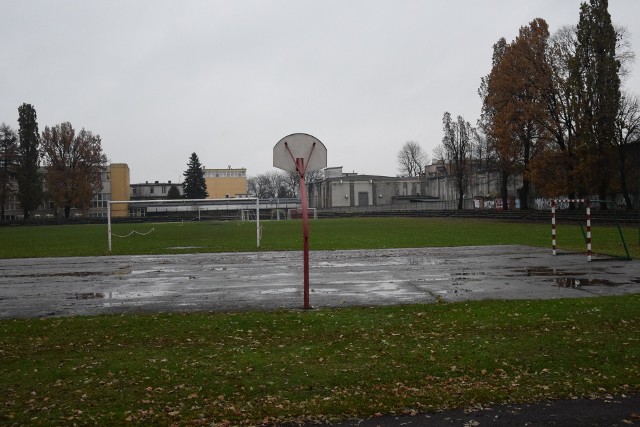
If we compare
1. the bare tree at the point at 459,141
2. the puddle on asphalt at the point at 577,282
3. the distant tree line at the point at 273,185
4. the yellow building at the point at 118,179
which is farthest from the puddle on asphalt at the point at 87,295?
the distant tree line at the point at 273,185

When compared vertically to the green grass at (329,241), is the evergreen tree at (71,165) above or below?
above

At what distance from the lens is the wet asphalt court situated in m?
12.1

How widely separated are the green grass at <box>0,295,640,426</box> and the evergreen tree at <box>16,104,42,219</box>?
306 feet

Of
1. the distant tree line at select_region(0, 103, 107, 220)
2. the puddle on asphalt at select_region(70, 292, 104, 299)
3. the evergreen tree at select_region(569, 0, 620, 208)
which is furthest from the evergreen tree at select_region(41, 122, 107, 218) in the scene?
the puddle on asphalt at select_region(70, 292, 104, 299)

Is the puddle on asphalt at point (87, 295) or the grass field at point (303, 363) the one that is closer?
the grass field at point (303, 363)

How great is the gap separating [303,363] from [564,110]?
5282cm

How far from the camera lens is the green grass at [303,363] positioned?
5773mm

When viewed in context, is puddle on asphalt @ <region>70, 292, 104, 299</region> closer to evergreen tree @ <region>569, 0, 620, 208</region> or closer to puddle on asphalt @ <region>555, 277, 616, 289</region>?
puddle on asphalt @ <region>555, 277, 616, 289</region>

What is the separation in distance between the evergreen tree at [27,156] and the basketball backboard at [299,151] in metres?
93.6

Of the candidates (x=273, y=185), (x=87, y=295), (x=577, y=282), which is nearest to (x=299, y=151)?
(x=87, y=295)

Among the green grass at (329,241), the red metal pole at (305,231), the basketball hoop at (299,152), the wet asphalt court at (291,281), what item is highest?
the basketball hoop at (299,152)

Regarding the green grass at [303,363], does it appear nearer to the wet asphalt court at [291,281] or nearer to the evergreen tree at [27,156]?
the wet asphalt court at [291,281]

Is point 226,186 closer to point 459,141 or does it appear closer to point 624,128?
point 459,141

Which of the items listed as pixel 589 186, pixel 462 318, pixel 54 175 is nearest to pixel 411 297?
pixel 462 318
